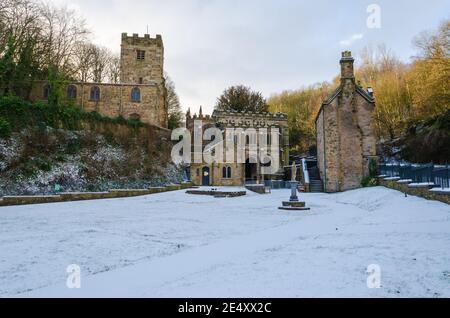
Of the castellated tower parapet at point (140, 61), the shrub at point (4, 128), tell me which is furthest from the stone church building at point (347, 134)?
the shrub at point (4, 128)

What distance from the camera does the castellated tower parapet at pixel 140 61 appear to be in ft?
117

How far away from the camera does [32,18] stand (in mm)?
26109

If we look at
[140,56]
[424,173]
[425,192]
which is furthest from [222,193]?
[140,56]

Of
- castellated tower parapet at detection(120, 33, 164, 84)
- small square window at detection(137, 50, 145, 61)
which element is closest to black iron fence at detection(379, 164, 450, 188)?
Result: castellated tower parapet at detection(120, 33, 164, 84)

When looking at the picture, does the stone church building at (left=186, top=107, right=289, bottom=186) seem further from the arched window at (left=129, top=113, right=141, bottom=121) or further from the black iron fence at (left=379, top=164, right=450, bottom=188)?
the black iron fence at (left=379, top=164, right=450, bottom=188)

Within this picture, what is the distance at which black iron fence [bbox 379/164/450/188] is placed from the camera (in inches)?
453

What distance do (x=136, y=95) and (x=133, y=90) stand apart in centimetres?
65

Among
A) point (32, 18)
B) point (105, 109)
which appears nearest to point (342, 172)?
point (105, 109)

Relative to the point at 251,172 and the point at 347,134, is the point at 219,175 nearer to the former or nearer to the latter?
the point at 251,172

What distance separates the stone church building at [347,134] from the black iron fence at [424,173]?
11.6ft

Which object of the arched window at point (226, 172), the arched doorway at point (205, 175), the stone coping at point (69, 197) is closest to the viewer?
the stone coping at point (69, 197)

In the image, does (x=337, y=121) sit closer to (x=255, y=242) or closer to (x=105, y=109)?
(x=255, y=242)

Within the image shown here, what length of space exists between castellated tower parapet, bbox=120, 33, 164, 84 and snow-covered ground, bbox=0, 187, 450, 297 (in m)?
29.6

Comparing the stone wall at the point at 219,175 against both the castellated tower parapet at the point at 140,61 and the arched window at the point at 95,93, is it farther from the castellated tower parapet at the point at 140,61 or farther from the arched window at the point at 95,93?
the arched window at the point at 95,93
